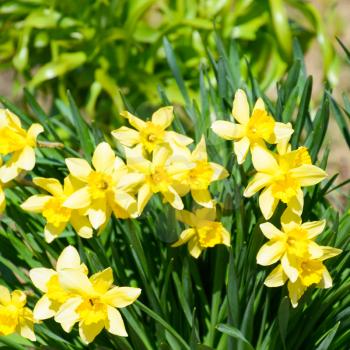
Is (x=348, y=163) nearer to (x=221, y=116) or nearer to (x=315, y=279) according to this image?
(x=221, y=116)

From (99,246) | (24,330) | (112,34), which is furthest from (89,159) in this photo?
(112,34)

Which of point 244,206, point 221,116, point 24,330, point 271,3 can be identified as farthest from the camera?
point 271,3

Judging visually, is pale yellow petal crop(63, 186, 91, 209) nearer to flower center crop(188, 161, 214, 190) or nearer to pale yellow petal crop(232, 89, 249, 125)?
flower center crop(188, 161, 214, 190)

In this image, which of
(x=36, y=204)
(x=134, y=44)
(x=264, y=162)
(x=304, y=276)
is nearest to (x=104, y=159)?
(x=36, y=204)

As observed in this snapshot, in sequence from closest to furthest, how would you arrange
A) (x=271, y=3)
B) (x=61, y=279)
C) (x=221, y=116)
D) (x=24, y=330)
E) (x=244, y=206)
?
(x=61, y=279) < (x=24, y=330) < (x=244, y=206) < (x=221, y=116) < (x=271, y=3)

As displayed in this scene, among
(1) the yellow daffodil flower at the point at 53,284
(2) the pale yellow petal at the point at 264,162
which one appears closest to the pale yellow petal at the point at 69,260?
(1) the yellow daffodil flower at the point at 53,284

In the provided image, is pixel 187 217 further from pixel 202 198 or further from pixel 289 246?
pixel 289 246
